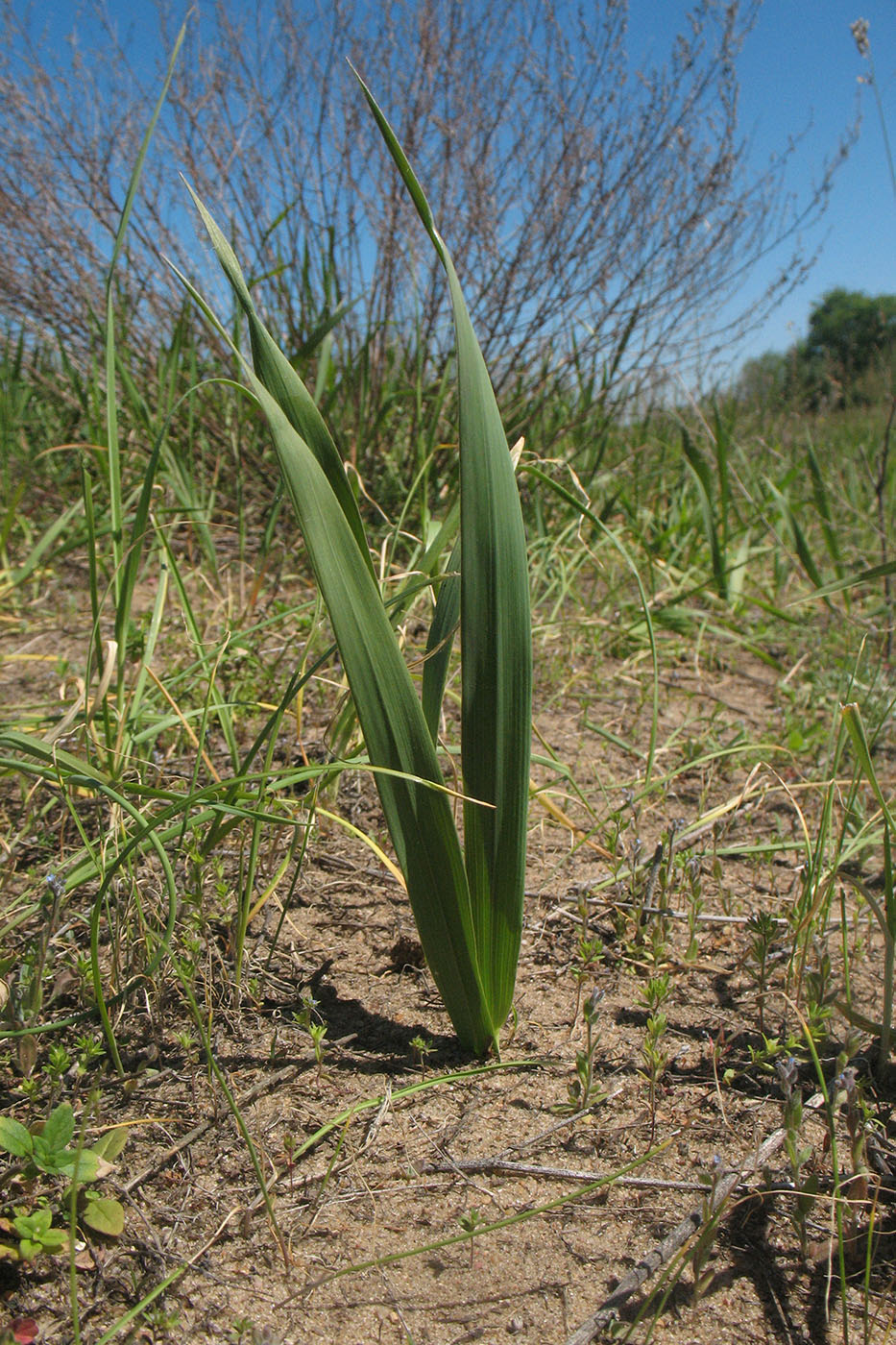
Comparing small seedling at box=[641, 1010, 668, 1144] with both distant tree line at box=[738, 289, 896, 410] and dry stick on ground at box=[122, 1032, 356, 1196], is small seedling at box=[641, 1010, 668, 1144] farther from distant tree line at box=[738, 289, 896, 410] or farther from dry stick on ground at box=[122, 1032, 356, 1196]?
distant tree line at box=[738, 289, 896, 410]

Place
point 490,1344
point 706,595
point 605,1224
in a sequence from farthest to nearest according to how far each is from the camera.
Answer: point 706,595, point 605,1224, point 490,1344

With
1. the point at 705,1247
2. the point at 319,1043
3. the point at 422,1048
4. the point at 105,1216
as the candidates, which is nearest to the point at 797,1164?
the point at 705,1247

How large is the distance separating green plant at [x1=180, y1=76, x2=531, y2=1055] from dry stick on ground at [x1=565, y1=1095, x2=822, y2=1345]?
0.92ft

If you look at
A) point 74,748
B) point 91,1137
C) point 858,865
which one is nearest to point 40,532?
point 74,748

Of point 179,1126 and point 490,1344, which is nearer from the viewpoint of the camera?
point 490,1344

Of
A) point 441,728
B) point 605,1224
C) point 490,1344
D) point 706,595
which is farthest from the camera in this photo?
point 706,595

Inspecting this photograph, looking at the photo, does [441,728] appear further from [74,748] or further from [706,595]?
[706,595]

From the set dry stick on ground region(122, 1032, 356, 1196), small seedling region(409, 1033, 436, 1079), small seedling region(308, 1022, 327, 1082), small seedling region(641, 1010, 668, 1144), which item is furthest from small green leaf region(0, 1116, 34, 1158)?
small seedling region(641, 1010, 668, 1144)

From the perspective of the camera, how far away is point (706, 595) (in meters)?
2.98

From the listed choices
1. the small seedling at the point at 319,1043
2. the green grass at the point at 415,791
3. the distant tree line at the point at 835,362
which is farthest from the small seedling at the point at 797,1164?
the distant tree line at the point at 835,362

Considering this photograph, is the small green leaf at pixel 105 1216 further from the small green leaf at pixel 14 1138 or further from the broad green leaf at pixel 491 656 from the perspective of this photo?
the broad green leaf at pixel 491 656

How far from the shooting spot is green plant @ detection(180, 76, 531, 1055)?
832 millimetres

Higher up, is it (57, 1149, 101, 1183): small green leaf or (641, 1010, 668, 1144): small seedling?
(57, 1149, 101, 1183): small green leaf

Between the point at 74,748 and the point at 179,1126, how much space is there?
0.71m
